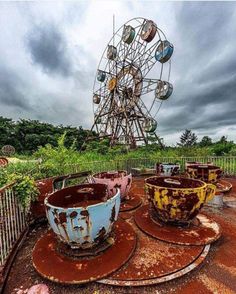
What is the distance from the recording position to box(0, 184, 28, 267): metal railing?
2184mm

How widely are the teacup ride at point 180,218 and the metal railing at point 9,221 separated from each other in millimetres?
1696

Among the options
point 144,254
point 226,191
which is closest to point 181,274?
point 144,254

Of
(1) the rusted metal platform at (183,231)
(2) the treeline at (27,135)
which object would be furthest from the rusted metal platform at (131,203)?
(2) the treeline at (27,135)

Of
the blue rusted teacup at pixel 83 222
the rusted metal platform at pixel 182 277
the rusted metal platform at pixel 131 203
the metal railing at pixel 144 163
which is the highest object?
the metal railing at pixel 144 163

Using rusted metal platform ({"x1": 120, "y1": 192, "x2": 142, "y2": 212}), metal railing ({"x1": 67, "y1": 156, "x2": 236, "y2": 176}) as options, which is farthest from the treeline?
rusted metal platform ({"x1": 120, "y1": 192, "x2": 142, "y2": 212})

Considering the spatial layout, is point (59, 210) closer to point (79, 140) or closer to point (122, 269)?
point (122, 269)

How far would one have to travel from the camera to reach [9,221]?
2.40m

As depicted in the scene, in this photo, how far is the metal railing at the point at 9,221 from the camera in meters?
2.18

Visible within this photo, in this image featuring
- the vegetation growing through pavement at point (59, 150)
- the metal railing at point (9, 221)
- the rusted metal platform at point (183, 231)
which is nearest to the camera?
the metal railing at point (9, 221)

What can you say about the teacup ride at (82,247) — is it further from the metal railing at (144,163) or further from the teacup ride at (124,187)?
the metal railing at (144,163)

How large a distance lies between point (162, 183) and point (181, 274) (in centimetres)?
173

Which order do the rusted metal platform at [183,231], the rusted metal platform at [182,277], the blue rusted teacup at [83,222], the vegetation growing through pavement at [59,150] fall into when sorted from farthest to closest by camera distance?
the vegetation growing through pavement at [59,150], the rusted metal platform at [183,231], the blue rusted teacup at [83,222], the rusted metal platform at [182,277]

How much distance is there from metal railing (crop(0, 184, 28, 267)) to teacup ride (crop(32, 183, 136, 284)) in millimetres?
321

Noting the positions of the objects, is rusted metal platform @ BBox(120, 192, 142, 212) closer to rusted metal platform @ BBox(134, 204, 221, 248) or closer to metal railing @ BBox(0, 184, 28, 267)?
rusted metal platform @ BBox(134, 204, 221, 248)
